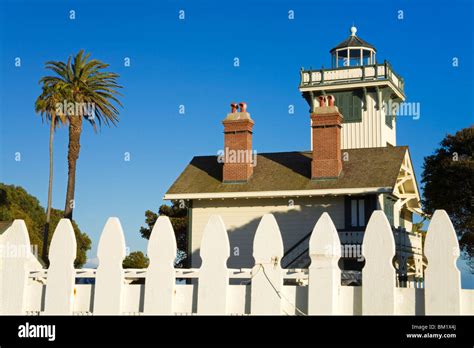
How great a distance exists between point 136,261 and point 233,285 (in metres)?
39.3

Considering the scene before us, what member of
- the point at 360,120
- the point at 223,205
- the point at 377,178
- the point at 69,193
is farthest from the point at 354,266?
the point at 69,193

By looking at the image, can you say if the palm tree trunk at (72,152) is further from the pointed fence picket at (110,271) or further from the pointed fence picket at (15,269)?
the pointed fence picket at (110,271)

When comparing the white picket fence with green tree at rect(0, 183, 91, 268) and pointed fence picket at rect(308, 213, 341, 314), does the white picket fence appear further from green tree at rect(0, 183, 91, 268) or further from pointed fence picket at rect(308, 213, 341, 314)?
green tree at rect(0, 183, 91, 268)

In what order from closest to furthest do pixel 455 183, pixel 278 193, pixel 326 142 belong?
pixel 278 193 < pixel 326 142 < pixel 455 183

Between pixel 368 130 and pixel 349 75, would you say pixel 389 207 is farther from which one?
pixel 349 75

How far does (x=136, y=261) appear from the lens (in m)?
46.6

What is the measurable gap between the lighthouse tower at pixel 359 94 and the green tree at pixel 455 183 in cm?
364

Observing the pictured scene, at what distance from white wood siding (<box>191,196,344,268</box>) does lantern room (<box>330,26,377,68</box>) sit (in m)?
13.4

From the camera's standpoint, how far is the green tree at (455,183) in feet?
113

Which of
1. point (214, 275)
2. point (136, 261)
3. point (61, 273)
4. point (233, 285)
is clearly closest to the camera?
point (233, 285)

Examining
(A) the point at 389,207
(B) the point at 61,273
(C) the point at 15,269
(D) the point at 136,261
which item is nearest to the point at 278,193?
(A) the point at 389,207

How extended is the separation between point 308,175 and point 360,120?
971 centimetres

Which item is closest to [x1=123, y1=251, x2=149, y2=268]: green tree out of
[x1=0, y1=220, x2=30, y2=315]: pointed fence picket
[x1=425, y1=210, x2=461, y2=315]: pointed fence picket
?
[x1=0, y1=220, x2=30, y2=315]: pointed fence picket

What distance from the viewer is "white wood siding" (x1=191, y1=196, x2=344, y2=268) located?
97.5ft
